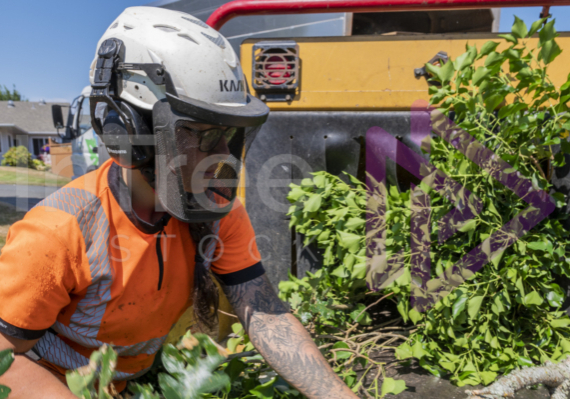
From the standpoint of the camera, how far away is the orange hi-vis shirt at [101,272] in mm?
1334

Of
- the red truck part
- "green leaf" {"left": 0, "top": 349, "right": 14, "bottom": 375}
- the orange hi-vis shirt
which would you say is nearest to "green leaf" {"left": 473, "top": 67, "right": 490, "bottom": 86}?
the red truck part

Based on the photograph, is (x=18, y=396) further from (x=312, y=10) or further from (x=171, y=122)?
(x=312, y=10)

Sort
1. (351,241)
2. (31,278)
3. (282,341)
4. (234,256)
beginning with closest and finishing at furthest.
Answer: (31,278) → (282,341) → (234,256) → (351,241)

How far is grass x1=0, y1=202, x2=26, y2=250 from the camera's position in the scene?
739cm

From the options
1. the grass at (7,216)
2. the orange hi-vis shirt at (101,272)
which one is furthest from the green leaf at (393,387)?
the grass at (7,216)

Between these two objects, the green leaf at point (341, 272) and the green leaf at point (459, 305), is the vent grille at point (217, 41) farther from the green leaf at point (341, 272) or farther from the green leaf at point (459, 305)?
the green leaf at point (459, 305)

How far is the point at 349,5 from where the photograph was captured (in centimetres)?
249

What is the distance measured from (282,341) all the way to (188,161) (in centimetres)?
76

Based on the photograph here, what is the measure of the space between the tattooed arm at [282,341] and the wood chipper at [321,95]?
0.85m

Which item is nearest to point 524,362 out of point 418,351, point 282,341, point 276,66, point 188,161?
Result: point 418,351

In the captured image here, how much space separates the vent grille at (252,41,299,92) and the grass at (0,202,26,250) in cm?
587

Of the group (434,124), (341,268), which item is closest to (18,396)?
(341,268)

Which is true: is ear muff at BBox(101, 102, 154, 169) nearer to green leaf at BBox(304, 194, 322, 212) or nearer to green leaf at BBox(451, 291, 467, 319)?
green leaf at BBox(304, 194, 322, 212)

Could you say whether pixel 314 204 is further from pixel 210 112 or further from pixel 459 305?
pixel 210 112
